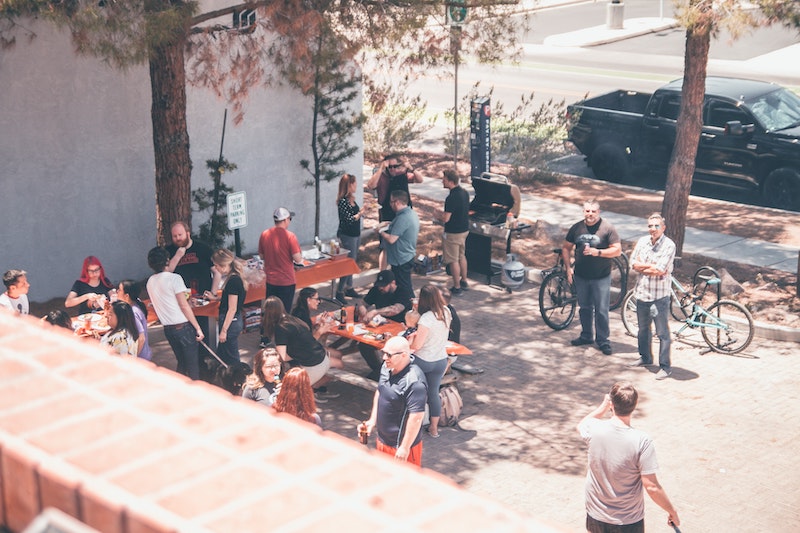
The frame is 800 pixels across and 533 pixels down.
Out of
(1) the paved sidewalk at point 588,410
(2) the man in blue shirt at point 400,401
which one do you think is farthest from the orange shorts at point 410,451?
(1) the paved sidewalk at point 588,410

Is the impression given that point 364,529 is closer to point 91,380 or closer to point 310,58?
point 91,380

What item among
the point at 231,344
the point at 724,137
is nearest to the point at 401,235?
the point at 231,344

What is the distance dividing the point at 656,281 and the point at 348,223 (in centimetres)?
448

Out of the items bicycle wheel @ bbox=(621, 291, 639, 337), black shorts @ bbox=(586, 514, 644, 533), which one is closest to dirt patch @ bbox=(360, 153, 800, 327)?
bicycle wheel @ bbox=(621, 291, 639, 337)

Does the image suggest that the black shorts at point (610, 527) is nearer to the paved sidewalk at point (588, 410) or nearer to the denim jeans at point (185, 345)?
the paved sidewalk at point (588, 410)

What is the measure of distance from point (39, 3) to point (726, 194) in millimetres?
13956

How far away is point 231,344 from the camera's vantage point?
11383 millimetres

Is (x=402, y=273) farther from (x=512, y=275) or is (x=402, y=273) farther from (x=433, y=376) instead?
(x=433, y=376)

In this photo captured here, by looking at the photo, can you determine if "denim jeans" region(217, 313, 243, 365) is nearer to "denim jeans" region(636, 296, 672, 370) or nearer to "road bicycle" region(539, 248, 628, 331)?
"road bicycle" region(539, 248, 628, 331)

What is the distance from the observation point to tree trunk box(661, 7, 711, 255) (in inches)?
578

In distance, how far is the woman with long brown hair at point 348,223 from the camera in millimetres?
14141

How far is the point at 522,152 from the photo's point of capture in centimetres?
2134

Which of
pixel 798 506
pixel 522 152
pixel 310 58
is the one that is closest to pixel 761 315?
pixel 798 506

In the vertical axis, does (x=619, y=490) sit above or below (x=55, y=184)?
below
